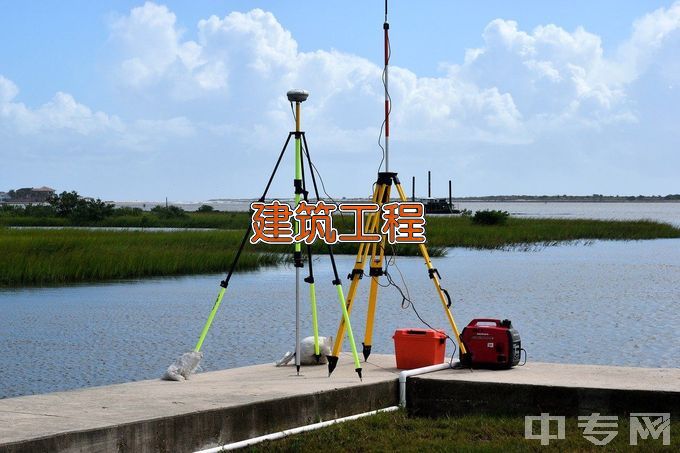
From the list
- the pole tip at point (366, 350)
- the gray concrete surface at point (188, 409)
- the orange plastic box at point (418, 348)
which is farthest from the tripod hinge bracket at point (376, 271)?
the gray concrete surface at point (188, 409)

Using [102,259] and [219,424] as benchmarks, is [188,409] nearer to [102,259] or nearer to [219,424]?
[219,424]

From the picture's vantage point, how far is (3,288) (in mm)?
25141

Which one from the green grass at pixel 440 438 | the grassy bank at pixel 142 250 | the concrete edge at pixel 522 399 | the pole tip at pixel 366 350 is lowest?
the green grass at pixel 440 438

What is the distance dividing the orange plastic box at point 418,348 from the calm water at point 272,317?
4.64 m

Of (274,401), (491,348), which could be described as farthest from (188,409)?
(491,348)

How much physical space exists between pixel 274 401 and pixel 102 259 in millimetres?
21787

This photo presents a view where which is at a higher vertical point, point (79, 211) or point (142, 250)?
point (79, 211)

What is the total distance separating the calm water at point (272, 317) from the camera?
14422mm

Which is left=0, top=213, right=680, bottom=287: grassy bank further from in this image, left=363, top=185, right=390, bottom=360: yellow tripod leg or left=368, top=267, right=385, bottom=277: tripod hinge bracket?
left=368, top=267, right=385, bottom=277: tripod hinge bracket

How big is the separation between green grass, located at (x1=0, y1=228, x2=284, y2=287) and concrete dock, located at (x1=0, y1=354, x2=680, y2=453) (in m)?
18.6

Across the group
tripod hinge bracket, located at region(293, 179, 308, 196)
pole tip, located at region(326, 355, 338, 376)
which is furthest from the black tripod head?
pole tip, located at region(326, 355, 338, 376)

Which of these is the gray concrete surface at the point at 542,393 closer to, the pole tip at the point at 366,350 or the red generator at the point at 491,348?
the red generator at the point at 491,348

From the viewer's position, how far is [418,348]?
926 cm

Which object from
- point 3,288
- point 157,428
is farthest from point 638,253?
point 157,428
